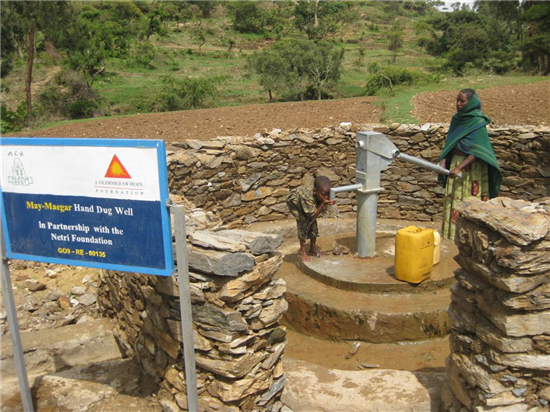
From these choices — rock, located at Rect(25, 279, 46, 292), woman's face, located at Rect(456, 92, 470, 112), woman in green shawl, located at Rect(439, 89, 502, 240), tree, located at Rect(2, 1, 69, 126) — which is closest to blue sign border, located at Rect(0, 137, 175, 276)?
rock, located at Rect(25, 279, 46, 292)

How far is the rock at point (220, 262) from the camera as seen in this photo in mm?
3250

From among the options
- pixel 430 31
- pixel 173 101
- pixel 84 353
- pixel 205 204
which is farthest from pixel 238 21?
pixel 84 353

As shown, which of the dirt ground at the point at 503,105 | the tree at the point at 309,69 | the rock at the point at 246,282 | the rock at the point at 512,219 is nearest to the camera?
the rock at the point at 512,219

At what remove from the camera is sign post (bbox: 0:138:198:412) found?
3020 mm

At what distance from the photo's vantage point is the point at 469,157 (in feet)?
18.3

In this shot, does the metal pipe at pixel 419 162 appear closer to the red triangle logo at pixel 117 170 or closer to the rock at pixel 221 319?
the rock at pixel 221 319

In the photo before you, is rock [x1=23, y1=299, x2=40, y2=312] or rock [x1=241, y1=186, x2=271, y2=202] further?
rock [x1=241, y1=186, x2=271, y2=202]

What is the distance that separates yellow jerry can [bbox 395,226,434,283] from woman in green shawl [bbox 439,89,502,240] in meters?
0.61

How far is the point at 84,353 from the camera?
4.58 m

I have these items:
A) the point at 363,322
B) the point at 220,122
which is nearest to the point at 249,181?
the point at 363,322

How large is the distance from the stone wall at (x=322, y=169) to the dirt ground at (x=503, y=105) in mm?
3946

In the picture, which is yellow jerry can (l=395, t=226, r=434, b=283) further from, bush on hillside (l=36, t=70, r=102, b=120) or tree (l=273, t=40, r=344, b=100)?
tree (l=273, t=40, r=344, b=100)

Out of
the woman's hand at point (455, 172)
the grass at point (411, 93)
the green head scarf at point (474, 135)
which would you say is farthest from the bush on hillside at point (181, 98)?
the woman's hand at point (455, 172)

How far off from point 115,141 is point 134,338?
190 centimetres
